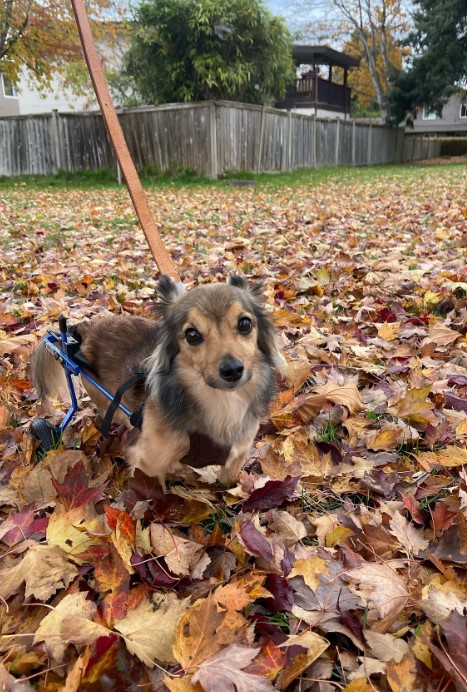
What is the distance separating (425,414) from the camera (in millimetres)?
2561

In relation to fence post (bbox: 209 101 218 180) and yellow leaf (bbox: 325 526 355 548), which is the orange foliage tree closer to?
fence post (bbox: 209 101 218 180)

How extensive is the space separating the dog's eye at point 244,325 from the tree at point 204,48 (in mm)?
17994

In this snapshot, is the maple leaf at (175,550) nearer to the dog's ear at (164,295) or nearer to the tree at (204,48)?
the dog's ear at (164,295)

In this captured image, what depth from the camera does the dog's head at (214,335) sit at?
195 cm

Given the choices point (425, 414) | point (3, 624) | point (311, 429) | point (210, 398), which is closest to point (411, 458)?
point (425, 414)

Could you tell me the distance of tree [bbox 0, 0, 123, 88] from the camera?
1834 cm

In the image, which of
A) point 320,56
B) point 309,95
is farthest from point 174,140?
point 320,56

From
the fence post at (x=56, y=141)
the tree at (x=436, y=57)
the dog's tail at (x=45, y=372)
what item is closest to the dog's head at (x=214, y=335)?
the dog's tail at (x=45, y=372)

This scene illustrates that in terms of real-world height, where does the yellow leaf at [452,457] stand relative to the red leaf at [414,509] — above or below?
above

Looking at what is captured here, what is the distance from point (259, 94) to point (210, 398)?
20547 millimetres

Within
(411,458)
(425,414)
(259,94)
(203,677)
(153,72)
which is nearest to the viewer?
(203,677)

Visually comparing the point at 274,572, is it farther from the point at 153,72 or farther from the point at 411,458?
the point at 153,72

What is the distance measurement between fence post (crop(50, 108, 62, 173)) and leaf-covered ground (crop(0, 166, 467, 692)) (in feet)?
54.3

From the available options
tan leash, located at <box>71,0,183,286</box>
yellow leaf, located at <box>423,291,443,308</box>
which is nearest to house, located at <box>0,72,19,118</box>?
tan leash, located at <box>71,0,183,286</box>
